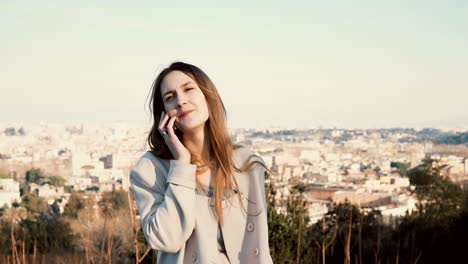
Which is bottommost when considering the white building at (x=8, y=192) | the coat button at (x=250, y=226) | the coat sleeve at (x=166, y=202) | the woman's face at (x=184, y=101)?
the white building at (x=8, y=192)

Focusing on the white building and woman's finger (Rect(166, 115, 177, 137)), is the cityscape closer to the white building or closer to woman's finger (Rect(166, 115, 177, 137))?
the white building

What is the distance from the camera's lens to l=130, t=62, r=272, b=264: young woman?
49.2 inches

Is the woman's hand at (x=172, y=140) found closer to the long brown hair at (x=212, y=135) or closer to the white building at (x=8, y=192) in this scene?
the long brown hair at (x=212, y=135)

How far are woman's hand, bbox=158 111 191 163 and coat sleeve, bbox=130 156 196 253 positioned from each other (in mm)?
20

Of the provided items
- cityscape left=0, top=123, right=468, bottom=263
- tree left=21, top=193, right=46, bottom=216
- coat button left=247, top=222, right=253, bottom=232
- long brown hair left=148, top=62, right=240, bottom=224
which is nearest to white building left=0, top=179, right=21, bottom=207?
cityscape left=0, top=123, right=468, bottom=263

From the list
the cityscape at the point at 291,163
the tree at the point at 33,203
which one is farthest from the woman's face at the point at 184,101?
the tree at the point at 33,203

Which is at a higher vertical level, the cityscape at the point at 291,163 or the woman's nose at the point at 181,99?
the woman's nose at the point at 181,99

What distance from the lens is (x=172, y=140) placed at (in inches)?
51.3

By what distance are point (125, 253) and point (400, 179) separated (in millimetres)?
8709

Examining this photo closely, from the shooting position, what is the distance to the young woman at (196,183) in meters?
1.25

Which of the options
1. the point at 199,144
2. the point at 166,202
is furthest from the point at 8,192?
the point at 166,202

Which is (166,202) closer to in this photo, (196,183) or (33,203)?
(196,183)

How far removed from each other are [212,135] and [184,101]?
0.36ft

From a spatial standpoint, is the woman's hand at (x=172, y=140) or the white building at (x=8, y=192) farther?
the white building at (x=8, y=192)
